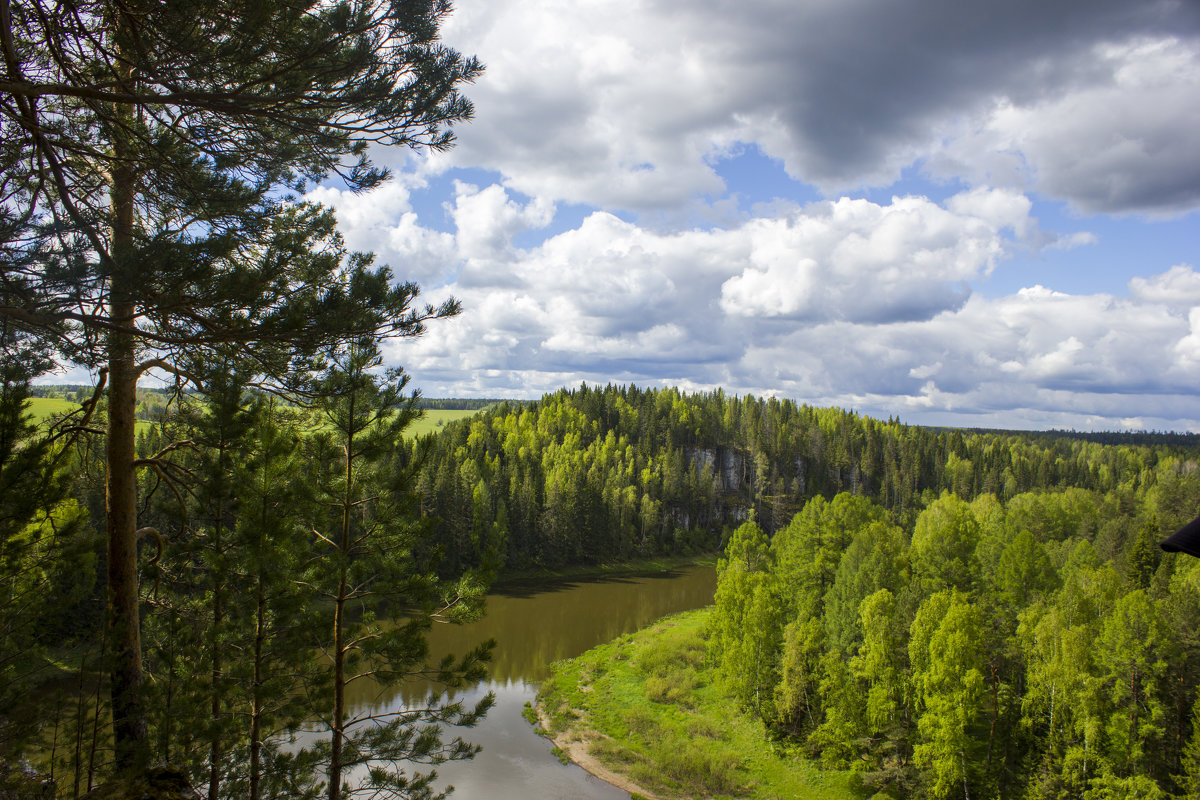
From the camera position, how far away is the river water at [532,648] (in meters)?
22.8

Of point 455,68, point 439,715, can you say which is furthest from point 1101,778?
point 455,68

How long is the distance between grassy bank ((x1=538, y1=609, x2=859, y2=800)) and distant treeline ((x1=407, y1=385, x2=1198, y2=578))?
24234 millimetres

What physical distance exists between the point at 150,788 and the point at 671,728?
24755 mm

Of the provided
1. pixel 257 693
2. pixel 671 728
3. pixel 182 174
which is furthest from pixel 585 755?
pixel 182 174

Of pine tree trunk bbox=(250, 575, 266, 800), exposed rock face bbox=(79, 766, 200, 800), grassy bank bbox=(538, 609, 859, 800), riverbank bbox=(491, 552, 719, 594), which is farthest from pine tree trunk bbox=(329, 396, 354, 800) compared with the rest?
riverbank bbox=(491, 552, 719, 594)

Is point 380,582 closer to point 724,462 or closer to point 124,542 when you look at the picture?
point 124,542

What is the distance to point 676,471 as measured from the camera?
8838 cm

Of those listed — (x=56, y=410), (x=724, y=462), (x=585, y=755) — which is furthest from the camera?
(x=724, y=462)

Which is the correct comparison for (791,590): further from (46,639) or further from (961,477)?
(961,477)

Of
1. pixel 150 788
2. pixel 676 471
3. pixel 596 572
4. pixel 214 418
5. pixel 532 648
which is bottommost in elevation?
pixel 596 572

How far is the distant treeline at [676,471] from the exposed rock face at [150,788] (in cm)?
5001

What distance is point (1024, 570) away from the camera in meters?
28.6

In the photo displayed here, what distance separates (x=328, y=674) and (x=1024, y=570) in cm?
2971

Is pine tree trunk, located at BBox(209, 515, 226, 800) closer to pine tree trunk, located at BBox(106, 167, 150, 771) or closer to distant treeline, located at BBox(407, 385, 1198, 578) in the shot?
pine tree trunk, located at BBox(106, 167, 150, 771)
